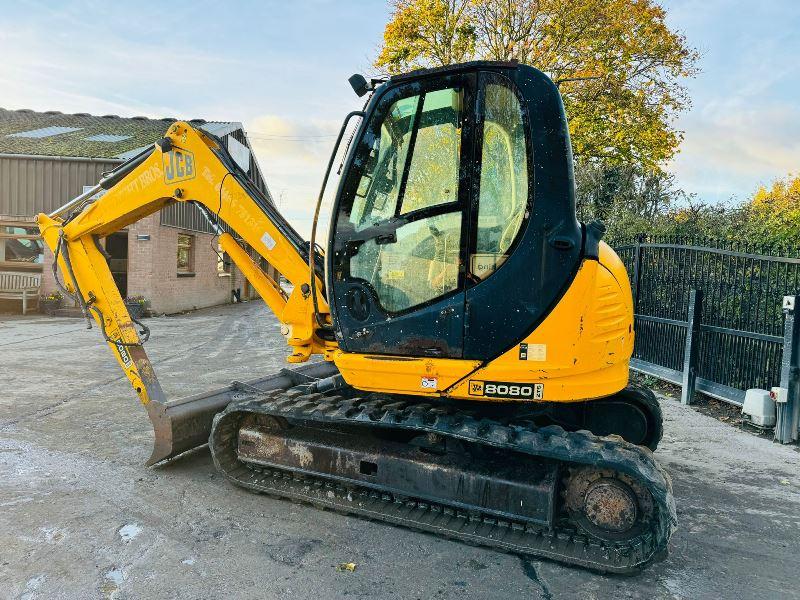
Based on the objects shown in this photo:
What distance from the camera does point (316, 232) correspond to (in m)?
4.05

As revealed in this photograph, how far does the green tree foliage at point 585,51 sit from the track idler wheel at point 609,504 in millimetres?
13092

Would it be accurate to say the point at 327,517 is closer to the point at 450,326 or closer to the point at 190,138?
Answer: the point at 450,326

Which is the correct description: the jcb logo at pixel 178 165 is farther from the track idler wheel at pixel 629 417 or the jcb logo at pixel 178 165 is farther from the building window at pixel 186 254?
the building window at pixel 186 254

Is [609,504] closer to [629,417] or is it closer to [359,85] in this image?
[629,417]

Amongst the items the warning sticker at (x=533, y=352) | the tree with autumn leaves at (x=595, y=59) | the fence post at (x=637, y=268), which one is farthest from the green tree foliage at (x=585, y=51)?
the warning sticker at (x=533, y=352)

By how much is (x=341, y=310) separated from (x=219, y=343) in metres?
9.26

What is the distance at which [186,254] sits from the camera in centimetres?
2152

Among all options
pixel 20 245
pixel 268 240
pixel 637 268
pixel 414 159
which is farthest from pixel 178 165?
pixel 20 245

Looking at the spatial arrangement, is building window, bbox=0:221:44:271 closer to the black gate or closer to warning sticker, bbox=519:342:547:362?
the black gate

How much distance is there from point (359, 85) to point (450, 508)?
8.94 feet

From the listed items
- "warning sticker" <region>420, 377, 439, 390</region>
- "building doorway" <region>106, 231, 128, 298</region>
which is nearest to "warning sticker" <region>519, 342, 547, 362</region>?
"warning sticker" <region>420, 377, 439, 390</region>

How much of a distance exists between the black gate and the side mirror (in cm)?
516

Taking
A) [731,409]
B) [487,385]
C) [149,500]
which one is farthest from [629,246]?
[149,500]

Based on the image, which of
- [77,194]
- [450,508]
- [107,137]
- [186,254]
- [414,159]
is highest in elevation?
[107,137]
